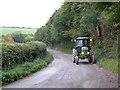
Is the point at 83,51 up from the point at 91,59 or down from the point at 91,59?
up

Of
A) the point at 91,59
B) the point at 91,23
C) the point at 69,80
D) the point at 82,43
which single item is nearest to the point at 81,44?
the point at 82,43

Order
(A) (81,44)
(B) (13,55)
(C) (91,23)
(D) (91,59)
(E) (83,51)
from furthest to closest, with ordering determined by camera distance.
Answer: (C) (91,23) < (A) (81,44) < (D) (91,59) < (E) (83,51) < (B) (13,55)

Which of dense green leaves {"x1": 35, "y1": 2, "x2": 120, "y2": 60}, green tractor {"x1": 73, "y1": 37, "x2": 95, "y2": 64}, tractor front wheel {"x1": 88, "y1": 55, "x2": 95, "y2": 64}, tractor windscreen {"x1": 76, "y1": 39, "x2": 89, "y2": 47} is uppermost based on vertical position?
dense green leaves {"x1": 35, "y1": 2, "x2": 120, "y2": 60}

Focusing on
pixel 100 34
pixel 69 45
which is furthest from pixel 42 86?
pixel 69 45

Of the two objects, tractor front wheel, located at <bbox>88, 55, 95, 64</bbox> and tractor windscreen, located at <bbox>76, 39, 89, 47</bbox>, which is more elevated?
tractor windscreen, located at <bbox>76, 39, 89, 47</bbox>

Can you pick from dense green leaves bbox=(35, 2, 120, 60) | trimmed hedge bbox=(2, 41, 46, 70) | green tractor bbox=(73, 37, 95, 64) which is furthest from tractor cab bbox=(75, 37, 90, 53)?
trimmed hedge bbox=(2, 41, 46, 70)

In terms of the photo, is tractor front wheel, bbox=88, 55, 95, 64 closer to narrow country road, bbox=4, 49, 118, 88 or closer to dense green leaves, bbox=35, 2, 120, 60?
dense green leaves, bbox=35, 2, 120, 60

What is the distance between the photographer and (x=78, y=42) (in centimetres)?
2966

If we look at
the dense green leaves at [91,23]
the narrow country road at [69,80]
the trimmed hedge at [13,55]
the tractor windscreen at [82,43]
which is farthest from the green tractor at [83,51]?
the narrow country road at [69,80]

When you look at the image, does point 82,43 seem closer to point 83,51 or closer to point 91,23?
point 83,51

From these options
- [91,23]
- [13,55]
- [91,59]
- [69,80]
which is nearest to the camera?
[69,80]

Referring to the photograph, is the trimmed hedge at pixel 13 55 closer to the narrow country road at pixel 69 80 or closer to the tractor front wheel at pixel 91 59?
the narrow country road at pixel 69 80

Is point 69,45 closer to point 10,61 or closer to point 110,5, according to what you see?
point 10,61

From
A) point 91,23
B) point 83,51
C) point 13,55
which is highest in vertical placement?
point 91,23
